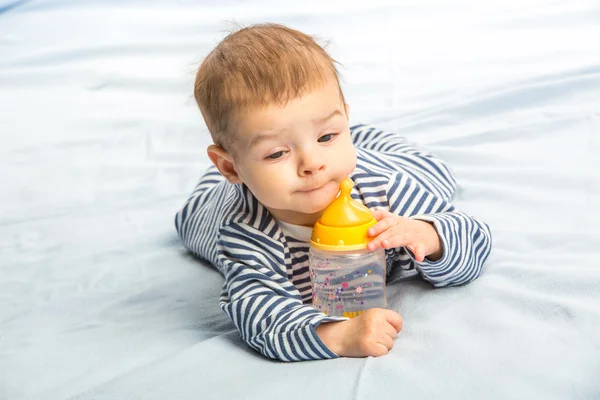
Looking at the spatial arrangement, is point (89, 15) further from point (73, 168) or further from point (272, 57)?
point (272, 57)

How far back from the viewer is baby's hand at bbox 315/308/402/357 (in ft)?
3.57

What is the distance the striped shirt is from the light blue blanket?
0.04 meters

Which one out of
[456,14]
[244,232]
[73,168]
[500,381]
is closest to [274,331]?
[244,232]

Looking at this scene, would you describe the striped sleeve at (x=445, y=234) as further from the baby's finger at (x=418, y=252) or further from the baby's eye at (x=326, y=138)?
the baby's eye at (x=326, y=138)

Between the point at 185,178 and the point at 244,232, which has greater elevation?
the point at 244,232

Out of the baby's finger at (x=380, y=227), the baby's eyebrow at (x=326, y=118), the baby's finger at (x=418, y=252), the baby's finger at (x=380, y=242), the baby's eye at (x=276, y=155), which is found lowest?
the baby's finger at (x=418, y=252)

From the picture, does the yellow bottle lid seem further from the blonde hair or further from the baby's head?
the blonde hair

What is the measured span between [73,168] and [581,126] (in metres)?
1.23

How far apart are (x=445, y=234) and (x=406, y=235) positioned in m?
0.08

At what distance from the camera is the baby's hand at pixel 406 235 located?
1.18 m

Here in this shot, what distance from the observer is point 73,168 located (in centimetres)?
207

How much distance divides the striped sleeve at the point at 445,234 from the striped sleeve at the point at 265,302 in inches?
7.6

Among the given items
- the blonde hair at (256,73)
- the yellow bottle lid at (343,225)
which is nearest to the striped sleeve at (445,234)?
the yellow bottle lid at (343,225)

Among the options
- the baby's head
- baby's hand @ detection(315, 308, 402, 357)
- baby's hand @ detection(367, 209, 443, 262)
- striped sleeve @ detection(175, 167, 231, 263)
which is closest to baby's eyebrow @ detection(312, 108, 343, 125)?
the baby's head
